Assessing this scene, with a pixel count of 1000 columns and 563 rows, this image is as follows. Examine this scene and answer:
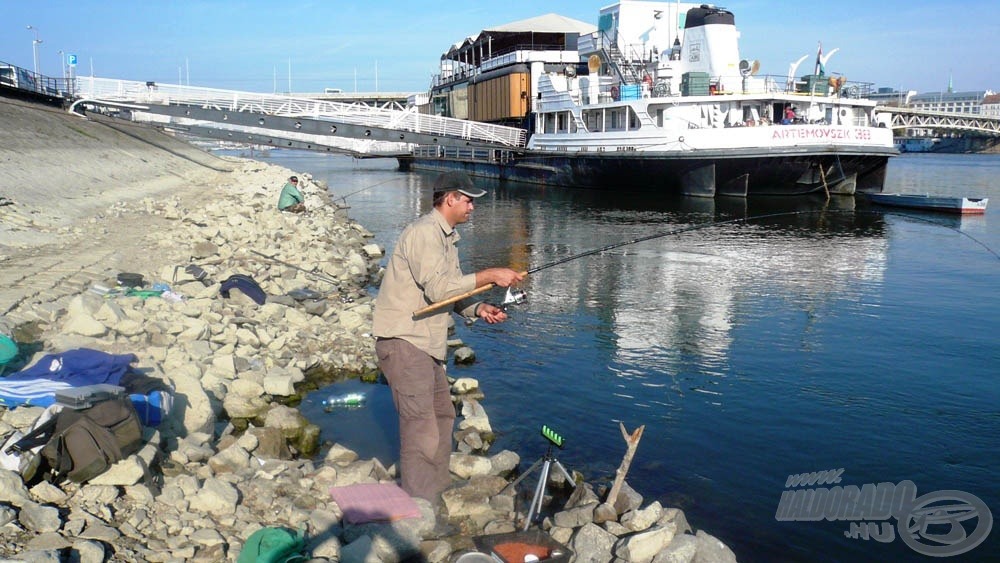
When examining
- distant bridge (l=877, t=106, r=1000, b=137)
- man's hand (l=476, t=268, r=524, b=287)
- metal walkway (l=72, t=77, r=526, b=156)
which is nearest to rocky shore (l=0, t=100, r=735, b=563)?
man's hand (l=476, t=268, r=524, b=287)

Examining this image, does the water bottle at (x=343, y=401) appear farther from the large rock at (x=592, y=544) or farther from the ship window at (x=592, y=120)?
the ship window at (x=592, y=120)

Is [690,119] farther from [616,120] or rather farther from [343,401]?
[343,401]

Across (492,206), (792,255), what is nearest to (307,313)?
(792,255)

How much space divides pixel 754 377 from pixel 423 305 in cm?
561

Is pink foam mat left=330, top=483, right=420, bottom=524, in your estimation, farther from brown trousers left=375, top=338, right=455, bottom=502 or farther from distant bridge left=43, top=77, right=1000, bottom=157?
distant bridge left=43, top=77, right=1000, bottom=157

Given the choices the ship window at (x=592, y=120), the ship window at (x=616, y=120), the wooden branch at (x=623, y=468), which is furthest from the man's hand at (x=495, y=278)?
the ship window at (x=592, y=120)

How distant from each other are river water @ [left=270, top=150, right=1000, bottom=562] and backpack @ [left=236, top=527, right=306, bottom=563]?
252cm

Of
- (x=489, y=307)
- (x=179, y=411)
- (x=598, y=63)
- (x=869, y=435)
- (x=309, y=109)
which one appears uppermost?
(x=598, y=63)

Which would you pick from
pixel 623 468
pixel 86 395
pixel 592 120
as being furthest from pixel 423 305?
pixel 592 120

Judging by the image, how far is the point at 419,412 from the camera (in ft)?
17.4

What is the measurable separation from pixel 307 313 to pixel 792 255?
12555 mm

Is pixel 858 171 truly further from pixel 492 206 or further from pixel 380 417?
pixel 380 417

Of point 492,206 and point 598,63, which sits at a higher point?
point 598,63

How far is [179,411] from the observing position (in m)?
6.62
